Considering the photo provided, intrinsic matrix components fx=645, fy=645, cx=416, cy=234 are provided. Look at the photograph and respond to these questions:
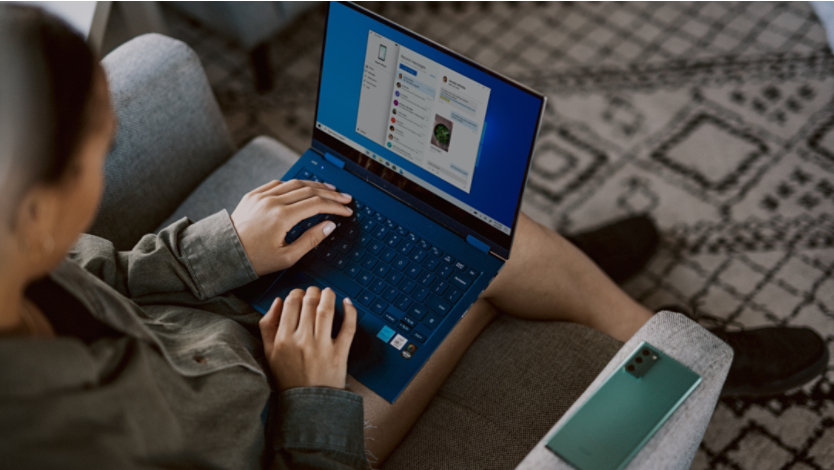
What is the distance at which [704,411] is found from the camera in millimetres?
757

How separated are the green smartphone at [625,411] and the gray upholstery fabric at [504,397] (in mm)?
160

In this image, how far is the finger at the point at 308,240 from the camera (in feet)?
3.04

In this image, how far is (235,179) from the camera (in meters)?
1.17

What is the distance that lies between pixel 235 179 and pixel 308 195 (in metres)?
0.27

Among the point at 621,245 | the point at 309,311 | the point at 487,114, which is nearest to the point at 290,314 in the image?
the point at 309,311

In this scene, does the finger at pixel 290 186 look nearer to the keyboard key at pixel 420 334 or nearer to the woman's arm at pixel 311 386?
the woman's arm at pixel 311 386

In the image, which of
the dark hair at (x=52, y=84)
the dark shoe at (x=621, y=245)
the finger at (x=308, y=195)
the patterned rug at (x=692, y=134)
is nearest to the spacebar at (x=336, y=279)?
the finger at (x=308, y=195)

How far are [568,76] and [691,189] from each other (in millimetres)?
483

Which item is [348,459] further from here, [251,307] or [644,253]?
[644,253]

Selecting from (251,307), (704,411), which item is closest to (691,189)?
(704,411)

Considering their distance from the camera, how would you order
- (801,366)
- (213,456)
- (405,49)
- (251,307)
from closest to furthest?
(213,456), (405,49), (251,307), (801,366)

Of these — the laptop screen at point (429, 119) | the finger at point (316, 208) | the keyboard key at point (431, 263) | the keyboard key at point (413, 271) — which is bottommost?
the keyboard key at point (413, 271)

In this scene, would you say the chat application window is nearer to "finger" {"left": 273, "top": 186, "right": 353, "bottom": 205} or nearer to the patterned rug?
"finger" {"left": 273, "top": 186, "right": 353, "bottom": 205}

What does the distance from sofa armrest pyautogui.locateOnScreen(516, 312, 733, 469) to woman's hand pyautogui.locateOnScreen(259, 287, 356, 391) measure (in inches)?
10.3
